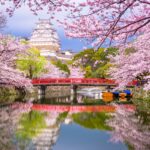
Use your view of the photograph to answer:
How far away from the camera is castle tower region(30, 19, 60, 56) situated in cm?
9838

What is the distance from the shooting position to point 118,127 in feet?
60.3

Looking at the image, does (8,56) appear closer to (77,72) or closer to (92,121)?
(92,121)

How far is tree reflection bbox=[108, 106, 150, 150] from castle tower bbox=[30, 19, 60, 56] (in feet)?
251

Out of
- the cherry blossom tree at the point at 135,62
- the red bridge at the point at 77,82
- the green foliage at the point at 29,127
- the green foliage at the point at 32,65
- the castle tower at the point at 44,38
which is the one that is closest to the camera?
the green foliage at the point at 29,127

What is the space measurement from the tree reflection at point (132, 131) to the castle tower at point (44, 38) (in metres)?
76.4

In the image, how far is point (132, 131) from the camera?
16.7 m

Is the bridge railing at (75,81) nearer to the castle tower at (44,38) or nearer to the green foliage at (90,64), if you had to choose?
the green foliage at (90,64)

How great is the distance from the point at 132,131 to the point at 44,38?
83.7 metres

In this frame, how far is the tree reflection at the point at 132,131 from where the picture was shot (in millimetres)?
13773

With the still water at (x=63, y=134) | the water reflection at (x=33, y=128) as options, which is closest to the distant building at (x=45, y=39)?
the water reflection at (x=33, y=128)

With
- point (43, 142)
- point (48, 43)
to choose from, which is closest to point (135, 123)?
point (43, 142)

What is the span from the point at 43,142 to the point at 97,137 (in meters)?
3.00

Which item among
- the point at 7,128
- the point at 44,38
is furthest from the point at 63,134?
the point at 44,38

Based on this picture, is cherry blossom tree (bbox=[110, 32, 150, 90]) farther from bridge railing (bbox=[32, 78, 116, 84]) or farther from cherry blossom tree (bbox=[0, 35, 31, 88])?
bridge railing (bbox=[32, 78, 116, 84])
